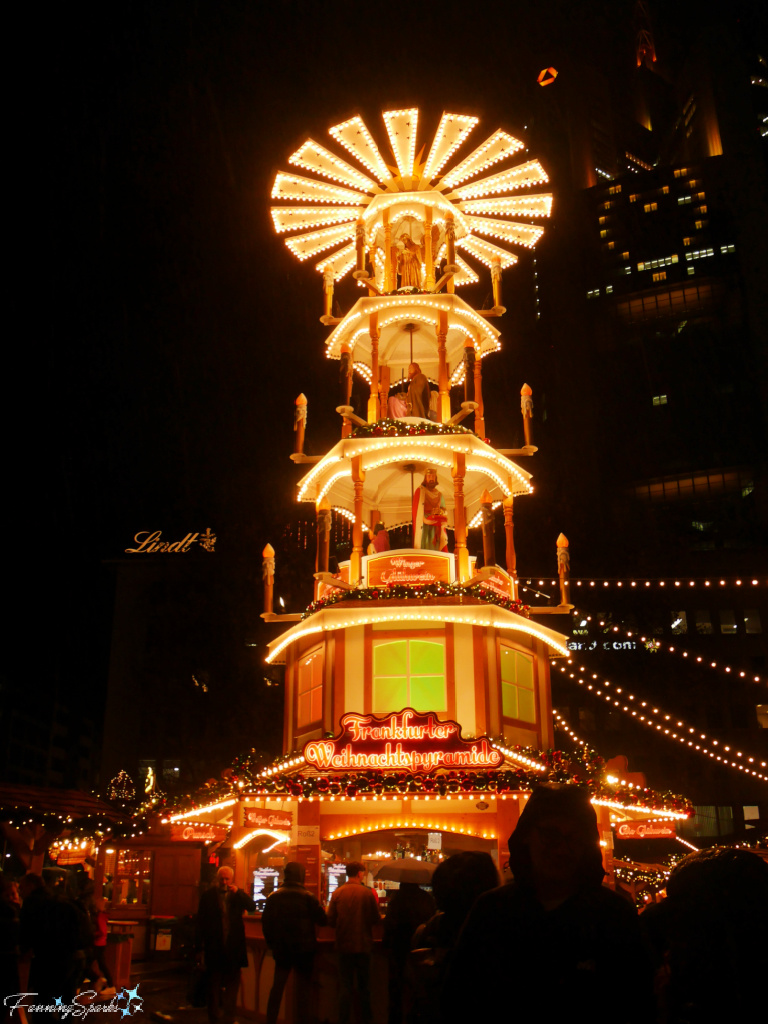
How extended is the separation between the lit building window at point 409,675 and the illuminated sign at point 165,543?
4519 centimetres

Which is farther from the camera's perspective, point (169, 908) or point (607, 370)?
point (607, 370)

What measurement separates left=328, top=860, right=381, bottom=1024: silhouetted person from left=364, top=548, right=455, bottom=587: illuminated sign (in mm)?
8750

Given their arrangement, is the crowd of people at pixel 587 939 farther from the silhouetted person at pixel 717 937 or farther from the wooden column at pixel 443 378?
the wooden column at pixel 443 378

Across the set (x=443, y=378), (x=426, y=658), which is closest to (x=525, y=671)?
(x=426, y=658)

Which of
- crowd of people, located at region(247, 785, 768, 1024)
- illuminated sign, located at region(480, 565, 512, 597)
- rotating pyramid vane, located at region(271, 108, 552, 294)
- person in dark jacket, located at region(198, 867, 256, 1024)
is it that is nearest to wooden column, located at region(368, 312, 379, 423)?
rotating pyramid vane, located at region(271, 108, 552, 294)

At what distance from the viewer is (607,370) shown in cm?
8681

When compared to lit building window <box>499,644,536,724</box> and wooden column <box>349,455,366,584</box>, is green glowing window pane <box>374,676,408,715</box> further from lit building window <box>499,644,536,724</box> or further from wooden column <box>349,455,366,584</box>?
wooden column <box>349,455,366,584</box>

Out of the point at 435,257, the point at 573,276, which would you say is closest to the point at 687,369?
the point at 573,276

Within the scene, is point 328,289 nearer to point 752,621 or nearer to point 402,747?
point 402,747

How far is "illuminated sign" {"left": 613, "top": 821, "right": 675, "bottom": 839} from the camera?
19.1 m

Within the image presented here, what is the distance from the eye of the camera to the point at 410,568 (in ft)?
62.3

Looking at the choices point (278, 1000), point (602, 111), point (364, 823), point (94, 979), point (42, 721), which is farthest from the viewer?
point (602, 111)

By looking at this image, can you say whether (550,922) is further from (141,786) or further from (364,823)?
(141,786)

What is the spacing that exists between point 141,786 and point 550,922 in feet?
175
